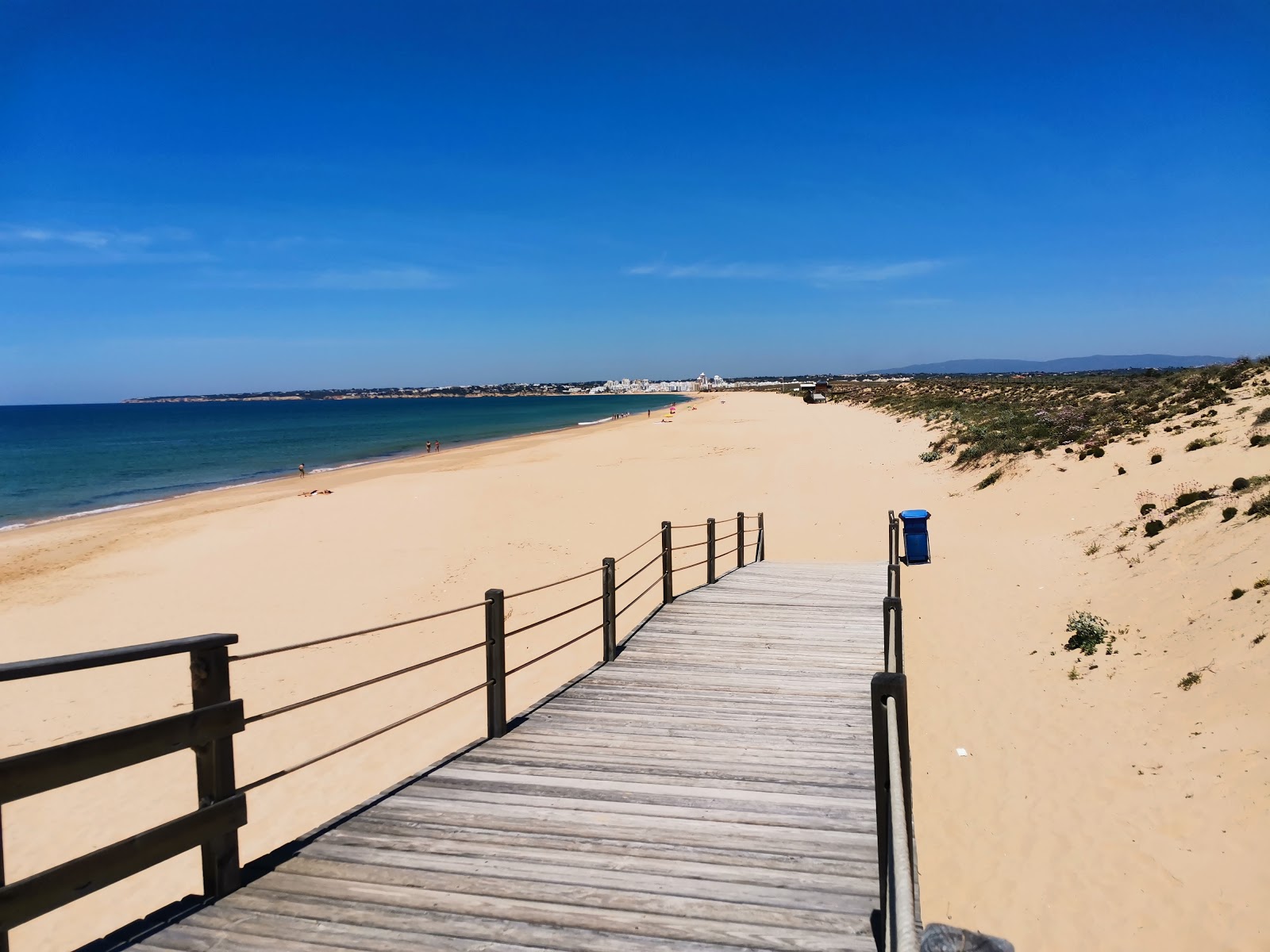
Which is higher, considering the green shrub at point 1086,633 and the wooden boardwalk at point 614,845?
the wooden boardwalk at point 614,845

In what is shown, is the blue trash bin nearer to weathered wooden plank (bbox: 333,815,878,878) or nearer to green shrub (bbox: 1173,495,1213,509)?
green shrub (bbox: 1173,495,1213,509)

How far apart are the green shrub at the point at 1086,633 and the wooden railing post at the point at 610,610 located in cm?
572

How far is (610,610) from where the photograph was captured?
24.8 feet

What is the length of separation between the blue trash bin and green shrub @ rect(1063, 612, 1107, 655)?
14.2ft

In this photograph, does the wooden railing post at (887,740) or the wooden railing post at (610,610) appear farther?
the wooden railing post at (610,610)

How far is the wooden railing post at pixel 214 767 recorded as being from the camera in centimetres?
336

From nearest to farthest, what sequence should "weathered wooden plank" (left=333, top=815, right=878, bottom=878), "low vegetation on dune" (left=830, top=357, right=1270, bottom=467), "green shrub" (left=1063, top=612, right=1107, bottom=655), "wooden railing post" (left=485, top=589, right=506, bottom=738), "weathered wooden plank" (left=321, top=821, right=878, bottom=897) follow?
"weathered wooden plank" (left=321, top=821, right=878, bottom=897)
"weathered wooden plank" (left=333, top=815, right=878, bottom=878)
"wooden railing post" (left=485, top=589, right=506, bottom=738)
"green shrub" (left=1063, top=612, right=1107, bottom=655)
"low vegetation on dune" (left=830, top=357, right=1270, bottom=467)

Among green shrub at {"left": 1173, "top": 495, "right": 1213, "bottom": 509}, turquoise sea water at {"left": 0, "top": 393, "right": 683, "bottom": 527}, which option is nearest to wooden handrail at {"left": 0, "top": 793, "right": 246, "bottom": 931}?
green shrub at {"left": 1173, "top": 495, "right": 1213, "bottom": 509}

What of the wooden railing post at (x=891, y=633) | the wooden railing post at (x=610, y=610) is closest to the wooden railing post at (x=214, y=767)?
the wooden railing post at (x=891, y=633)

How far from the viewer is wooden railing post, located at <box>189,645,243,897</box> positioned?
3357 millimetres

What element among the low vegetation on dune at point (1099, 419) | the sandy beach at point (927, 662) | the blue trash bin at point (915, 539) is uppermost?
the low vegetation on dune at point (1099, 419)

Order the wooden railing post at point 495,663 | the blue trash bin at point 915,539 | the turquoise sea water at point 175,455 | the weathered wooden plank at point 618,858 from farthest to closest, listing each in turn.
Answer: the turquoise sea water at point 175,455 → the blue trash bin at point 915,539 → the wooden railing post at point 495,663 → the weathered wooden plank at point 618,858

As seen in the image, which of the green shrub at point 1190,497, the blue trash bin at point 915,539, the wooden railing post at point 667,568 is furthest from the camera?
the blue trash bin at point 915,539

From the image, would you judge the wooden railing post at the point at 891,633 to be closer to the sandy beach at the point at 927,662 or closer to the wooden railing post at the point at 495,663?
the sandy beach at the point at 927,662
